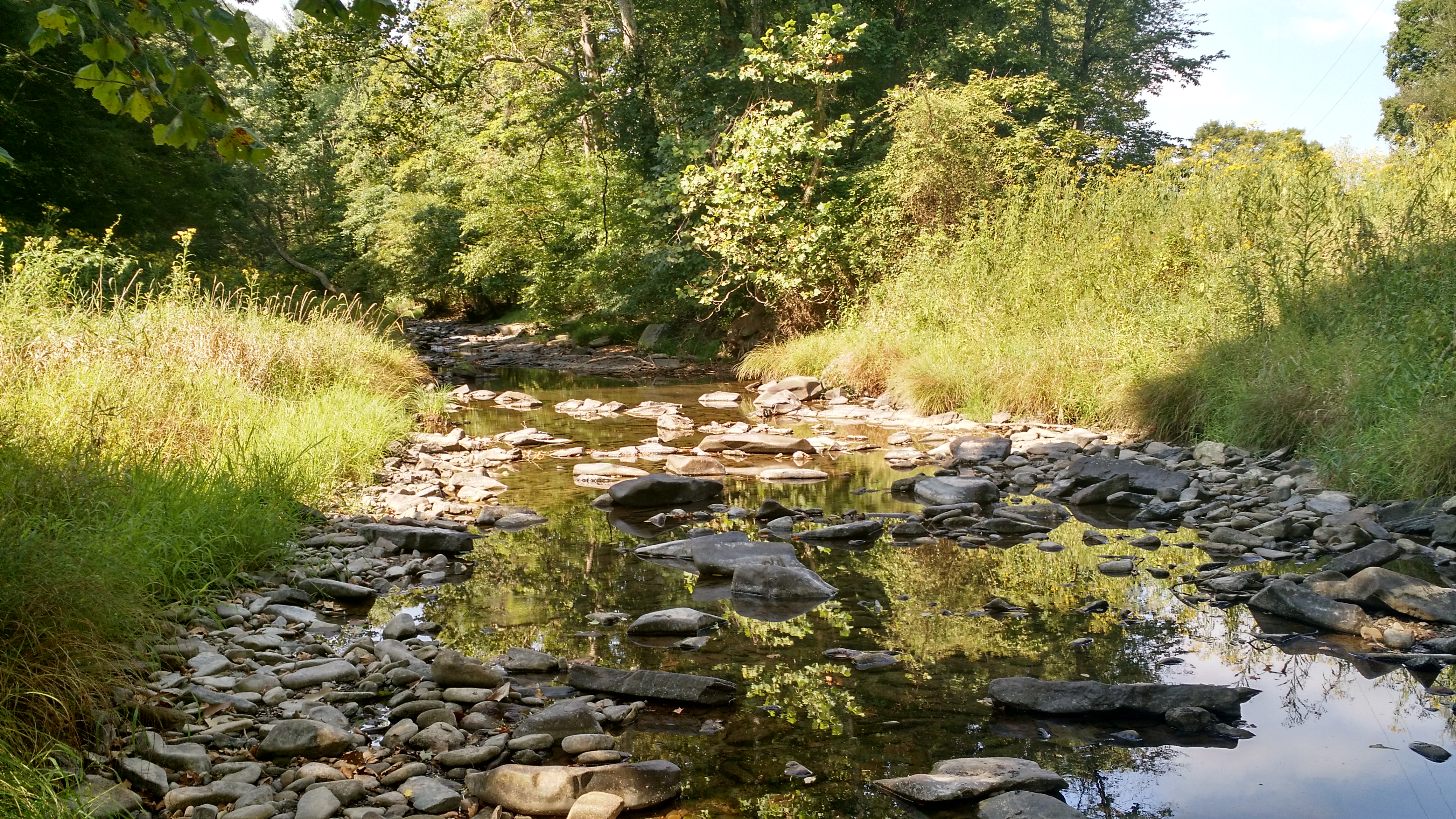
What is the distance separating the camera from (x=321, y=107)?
43.6m

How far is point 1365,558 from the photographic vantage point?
195 inches

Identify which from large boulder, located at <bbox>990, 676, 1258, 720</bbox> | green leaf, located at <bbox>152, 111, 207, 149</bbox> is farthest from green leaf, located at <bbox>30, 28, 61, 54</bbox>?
large boulder, located at <bbox>990, 676, 1258, 720</bbox>

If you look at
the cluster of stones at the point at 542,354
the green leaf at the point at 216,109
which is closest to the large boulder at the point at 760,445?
the green leaf at the point at 216,109

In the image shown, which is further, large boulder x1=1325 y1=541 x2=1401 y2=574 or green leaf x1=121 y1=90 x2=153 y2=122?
large boulder x1=1325 y1=541 x2=1401 y2=574

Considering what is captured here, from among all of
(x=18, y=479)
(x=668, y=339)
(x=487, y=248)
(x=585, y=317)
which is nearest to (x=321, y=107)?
(x=487, y=248)

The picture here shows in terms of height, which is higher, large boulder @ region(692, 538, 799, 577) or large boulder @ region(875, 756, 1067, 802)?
large boulder @ region(875, 756, 1067, 802)

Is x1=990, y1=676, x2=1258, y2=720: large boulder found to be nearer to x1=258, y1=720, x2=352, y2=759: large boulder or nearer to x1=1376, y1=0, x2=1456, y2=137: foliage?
x1=258, y1=720, x2=352, y2=759: large boulder

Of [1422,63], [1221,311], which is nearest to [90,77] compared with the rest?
[1221,311]

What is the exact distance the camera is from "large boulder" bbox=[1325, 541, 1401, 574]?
4906 mm

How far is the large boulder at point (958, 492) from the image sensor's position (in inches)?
282

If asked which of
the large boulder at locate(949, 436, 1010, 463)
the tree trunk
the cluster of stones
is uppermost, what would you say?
the tree trunk

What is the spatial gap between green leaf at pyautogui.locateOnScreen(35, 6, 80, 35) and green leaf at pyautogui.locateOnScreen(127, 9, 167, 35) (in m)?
0.11

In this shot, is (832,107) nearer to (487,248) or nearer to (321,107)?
(487,248)

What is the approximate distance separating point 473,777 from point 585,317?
2237cm
